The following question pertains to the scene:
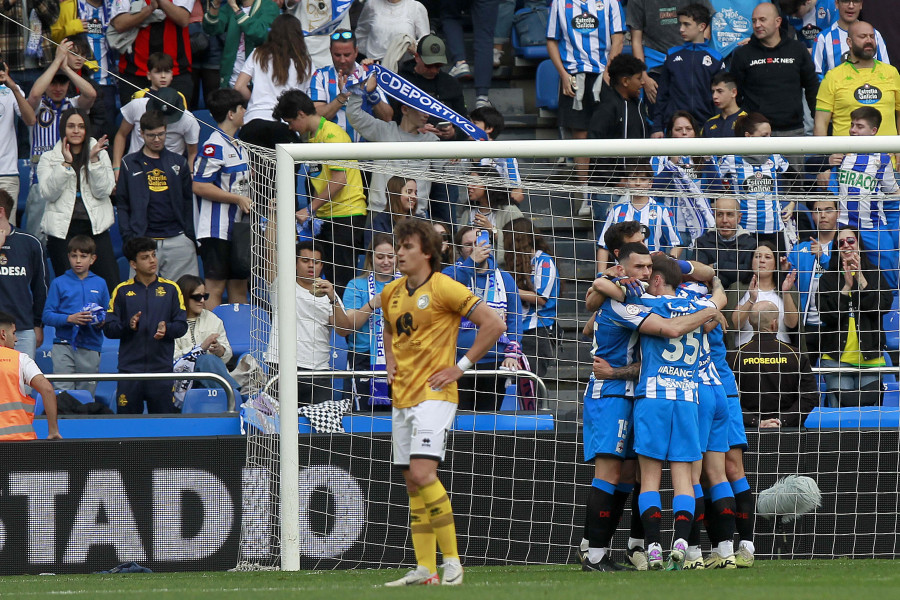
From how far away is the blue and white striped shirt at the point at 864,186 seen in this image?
9734 mm

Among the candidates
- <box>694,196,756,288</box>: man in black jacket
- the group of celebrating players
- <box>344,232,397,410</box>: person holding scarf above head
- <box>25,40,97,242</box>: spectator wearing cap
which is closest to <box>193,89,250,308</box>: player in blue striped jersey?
<box>25,40,97,242</box>: spectator wearing cap

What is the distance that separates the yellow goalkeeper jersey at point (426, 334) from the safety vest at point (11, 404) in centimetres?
356

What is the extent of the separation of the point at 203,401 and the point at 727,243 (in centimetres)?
424

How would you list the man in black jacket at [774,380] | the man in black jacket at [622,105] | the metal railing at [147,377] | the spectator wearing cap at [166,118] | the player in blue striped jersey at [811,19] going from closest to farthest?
the metal railing at [147,377] → the man in black jacket at [774,380] → the spectator wearing cap at [166,118] → the man in black jacket at [622,105] → the player in blue striped jersey at [811,19]

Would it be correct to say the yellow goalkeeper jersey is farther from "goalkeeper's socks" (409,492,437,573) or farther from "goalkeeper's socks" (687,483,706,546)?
"goalkeeper's socks" (687,483,706,546)

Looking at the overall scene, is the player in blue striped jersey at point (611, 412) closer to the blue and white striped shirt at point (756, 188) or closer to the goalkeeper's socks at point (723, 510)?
the goalkeeper's socks at point (723, 510)

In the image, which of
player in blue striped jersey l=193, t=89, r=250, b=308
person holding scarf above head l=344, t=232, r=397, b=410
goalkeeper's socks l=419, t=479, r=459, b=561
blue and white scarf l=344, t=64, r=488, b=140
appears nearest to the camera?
goalkeeper's socks l=419, t=479, r=459, b=561

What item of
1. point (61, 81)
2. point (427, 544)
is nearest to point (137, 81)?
point (61, 81)

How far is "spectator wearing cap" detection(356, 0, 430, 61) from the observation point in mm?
13195

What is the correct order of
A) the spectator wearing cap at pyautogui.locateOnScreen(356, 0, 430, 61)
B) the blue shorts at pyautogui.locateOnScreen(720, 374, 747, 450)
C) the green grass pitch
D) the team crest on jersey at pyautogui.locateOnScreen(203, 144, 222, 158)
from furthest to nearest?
the spectator wearing cap at pyautogui.locateOnScreen(356, 0, 430, 61), the team crest on jersey at pyautogui.locateOnScreen(203, 144, 222, 158), the blue shorts at pyautogui.locateOnScreen(720, 374, 747, 450), the green grass pitch

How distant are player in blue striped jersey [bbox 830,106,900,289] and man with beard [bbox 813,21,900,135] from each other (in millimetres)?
2018

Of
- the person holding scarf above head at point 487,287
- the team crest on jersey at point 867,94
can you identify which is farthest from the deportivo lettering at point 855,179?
the person holding scarf above head at point 487,287

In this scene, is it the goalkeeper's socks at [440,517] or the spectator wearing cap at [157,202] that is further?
the spectator wearing cap at [157,202]

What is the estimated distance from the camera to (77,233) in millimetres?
11562
